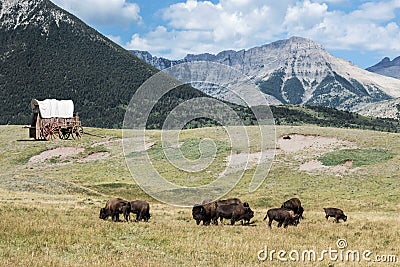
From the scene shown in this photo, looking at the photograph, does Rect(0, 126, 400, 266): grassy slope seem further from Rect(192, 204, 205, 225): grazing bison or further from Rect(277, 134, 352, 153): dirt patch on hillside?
Rect(277, 134, 352, 153): dirt patch on hillside

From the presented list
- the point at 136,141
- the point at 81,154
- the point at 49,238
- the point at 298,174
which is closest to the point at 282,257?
the point at 49,238

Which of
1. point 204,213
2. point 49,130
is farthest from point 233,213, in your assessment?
point 49,130

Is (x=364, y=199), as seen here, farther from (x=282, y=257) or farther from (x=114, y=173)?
(x=114, y=173)

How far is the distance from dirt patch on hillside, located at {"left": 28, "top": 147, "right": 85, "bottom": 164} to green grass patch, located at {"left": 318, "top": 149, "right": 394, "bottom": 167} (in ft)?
131

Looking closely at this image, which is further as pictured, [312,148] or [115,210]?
[312,148]

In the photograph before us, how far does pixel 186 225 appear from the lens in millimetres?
23562

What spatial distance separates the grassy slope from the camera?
1524 cm

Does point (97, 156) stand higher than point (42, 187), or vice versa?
point (97, 156)

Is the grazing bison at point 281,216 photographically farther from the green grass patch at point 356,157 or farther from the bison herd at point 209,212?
the green grass patch at point 356,157

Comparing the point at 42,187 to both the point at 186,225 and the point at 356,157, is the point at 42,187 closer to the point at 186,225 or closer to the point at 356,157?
the point at 186,225

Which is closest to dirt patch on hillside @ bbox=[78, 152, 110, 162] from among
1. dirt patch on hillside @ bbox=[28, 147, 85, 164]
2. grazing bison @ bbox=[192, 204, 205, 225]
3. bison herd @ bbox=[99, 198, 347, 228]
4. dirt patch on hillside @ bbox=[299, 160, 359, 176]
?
dirt patch on hillside @ bbox=[28, 147, 85, 164]

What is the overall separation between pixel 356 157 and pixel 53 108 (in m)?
49.5

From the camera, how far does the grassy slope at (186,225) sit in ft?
50.0

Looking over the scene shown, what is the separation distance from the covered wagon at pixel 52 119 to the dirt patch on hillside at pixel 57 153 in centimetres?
469
